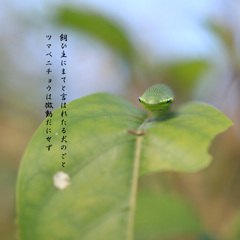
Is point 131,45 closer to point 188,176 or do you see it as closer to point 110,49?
point 110,49

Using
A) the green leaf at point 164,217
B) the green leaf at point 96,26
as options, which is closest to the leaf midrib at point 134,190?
the green leaf at point 164,217

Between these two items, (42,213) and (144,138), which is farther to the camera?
(144,138)

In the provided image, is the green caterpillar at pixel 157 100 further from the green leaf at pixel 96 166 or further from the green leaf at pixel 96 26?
the green leaf at pixel 96 26

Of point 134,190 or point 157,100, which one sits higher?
point 157,100

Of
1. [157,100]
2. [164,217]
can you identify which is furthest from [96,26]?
[164,217]

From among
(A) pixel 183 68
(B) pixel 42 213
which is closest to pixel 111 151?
(B) pixel 42 213

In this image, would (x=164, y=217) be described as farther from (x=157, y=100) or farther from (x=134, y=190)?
(x=134, y=190)
